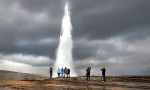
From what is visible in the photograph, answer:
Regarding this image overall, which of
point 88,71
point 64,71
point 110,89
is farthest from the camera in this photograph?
point 64,71

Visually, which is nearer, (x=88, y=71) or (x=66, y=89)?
(x=66, y=89)

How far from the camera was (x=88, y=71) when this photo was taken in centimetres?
6500

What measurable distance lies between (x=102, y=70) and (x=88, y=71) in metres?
2.82

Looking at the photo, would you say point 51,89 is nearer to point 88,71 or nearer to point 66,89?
point 66,89

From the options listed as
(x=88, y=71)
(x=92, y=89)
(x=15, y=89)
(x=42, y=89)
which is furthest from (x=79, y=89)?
(x=88, y=71)

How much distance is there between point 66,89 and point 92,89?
3591 mm

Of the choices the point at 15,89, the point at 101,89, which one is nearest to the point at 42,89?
the point at 15,89

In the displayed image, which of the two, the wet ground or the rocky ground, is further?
the rocky ground

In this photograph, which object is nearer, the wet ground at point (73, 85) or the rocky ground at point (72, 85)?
the wet ground at point (73, 85)

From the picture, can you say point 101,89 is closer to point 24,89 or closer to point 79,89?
point 79,89

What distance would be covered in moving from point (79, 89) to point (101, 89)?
307cm

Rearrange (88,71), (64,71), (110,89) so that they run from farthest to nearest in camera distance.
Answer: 1. (64,71)
2. (88,71)
3. (110,89)

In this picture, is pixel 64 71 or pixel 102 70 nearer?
pixel 102 70

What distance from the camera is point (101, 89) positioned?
4553 centimetres
